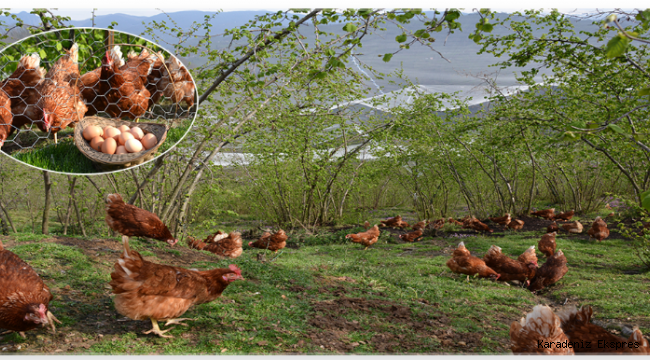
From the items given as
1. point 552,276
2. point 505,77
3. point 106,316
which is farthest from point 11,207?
point 505,77

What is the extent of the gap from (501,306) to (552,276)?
1.83m

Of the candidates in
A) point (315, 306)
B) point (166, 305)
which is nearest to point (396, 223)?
point (315, 306)

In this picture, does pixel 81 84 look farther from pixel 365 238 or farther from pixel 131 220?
pixel 365 238

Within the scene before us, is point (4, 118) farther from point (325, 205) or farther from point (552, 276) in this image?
point (325, 205)

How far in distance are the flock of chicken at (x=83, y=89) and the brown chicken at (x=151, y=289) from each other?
0.96m

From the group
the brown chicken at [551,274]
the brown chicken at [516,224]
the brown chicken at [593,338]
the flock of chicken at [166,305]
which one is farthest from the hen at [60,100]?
the brown chicken at [516,224]

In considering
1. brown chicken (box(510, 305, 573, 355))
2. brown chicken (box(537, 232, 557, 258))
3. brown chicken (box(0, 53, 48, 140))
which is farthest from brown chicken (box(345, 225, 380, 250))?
brown chicken (box(0, 53, 48, 140))

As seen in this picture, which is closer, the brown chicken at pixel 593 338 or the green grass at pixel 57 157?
the green grass at pixel 57 157

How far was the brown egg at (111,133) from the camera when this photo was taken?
7.70ft

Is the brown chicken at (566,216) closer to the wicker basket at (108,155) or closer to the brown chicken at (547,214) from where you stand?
the brown chicken at (547,214)

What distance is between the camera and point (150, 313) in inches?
112

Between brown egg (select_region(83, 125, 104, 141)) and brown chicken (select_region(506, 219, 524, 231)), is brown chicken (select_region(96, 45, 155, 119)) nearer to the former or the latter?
brown egg (select_region(83, 125, 104, 141))

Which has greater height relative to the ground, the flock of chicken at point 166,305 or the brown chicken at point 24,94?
the brown chicken at point 24,94

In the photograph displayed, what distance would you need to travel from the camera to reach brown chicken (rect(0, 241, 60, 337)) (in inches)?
103
